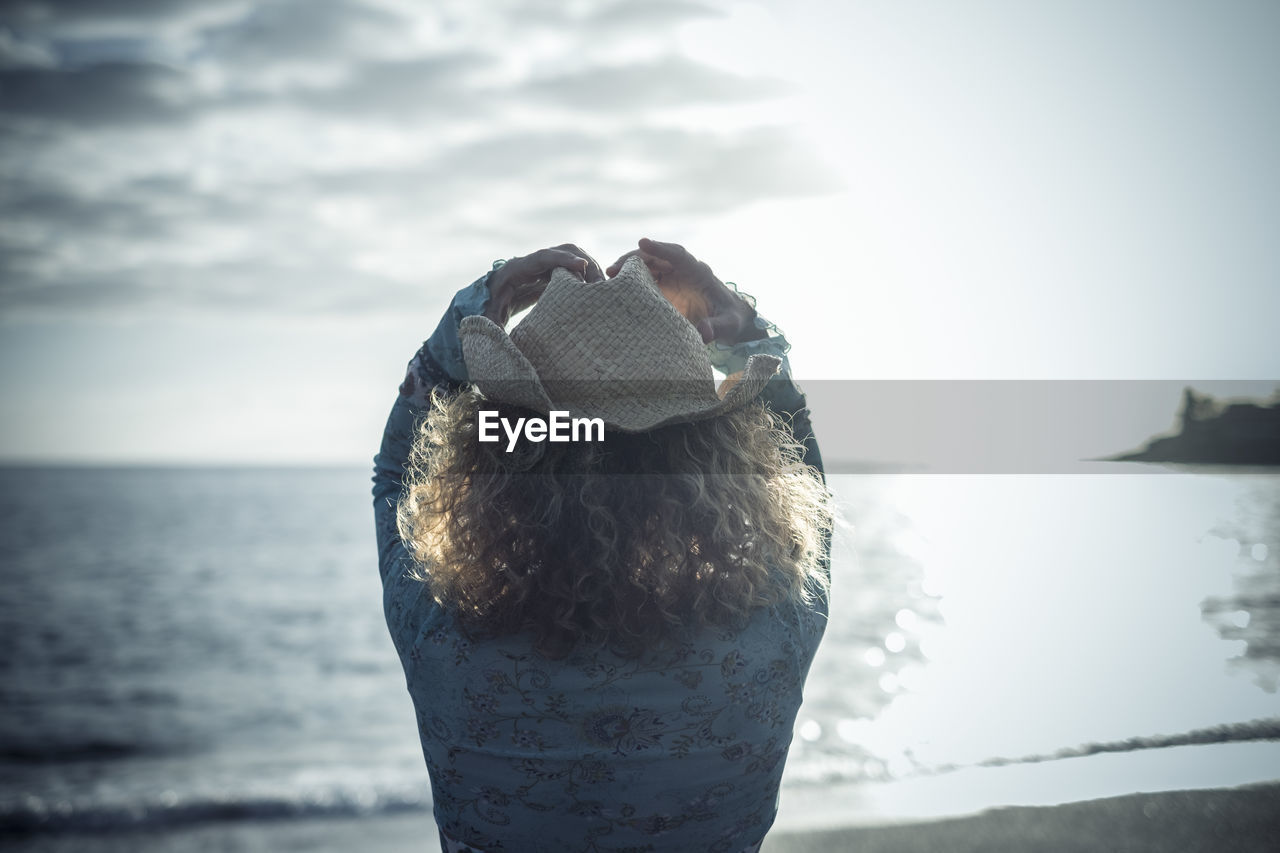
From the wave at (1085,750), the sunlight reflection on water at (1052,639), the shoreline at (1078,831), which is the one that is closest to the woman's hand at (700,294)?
the sunlight reflection on water at (1052,639)

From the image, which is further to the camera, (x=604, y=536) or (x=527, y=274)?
(x=527, y=274)

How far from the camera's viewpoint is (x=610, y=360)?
1.15 meters

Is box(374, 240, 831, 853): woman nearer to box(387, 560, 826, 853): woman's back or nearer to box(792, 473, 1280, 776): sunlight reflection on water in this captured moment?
box(387, 560, 826, 853): woman's back

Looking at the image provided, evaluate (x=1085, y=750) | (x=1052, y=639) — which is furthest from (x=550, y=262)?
(x=1052, y=639)

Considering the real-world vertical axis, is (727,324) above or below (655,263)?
below

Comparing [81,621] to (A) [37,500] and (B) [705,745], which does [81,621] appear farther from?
(A) [37,500]

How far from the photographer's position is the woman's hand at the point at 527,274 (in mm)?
1390

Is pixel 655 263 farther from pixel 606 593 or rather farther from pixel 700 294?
pixel 606 593

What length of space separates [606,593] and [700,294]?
667 mm

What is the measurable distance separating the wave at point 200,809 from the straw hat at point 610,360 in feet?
13.3

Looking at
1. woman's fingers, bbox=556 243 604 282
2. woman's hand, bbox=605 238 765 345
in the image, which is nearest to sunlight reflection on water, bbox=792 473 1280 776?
woman's hand, bbox=605 238 765 345

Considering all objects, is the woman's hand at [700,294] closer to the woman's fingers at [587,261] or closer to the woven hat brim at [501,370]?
the woman's fingers at [587,261]

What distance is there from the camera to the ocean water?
4.68 m

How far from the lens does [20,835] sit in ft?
14.3
